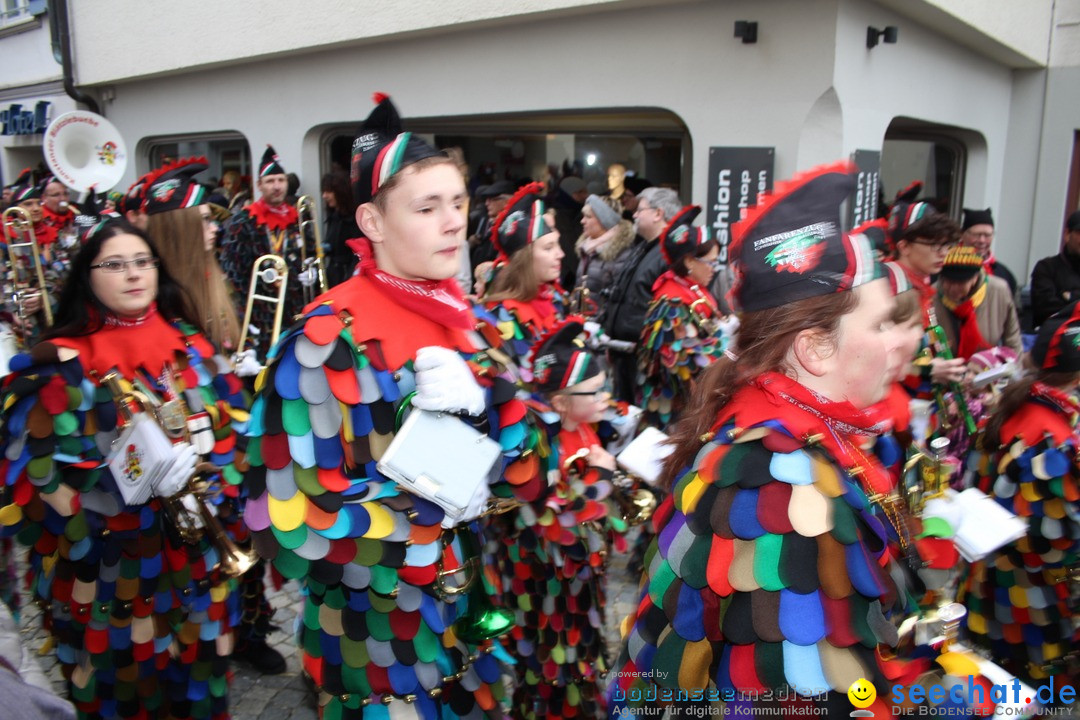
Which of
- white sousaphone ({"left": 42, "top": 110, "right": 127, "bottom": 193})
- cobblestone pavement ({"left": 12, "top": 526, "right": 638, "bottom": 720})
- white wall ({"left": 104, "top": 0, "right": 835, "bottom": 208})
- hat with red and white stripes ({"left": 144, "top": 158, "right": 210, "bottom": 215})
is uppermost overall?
white wall ({"left": 104, "top": 0, "right": 835, "bottom": 208})

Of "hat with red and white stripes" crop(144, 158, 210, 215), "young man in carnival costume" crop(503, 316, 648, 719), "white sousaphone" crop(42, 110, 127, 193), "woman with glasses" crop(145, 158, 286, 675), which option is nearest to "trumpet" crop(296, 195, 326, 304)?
"white sousaphone" crop(42, 110, 127, 193)

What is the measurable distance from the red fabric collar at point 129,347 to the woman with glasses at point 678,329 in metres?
2.87

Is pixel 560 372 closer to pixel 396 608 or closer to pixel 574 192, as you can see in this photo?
pixel 396 608

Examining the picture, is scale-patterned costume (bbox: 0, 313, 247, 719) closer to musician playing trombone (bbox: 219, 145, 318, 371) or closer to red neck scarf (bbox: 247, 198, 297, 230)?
musician playing trombone (bbox: 219, 145, 318, 371)

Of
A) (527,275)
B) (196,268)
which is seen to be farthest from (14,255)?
(527,275)

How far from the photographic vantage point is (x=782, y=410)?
1.65 metres

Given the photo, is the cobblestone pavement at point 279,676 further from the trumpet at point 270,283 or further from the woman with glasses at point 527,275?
the trumpet at point 270,283

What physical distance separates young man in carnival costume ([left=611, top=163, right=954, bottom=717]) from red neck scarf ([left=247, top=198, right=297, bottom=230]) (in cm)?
628

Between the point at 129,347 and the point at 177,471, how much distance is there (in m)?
0.63

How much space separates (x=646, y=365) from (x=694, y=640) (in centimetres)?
358

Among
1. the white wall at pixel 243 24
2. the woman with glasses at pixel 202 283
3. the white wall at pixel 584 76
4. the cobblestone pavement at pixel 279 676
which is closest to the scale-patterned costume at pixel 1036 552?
the cobblestone pavement at pixel 279 676

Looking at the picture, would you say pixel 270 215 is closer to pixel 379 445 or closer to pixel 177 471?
pixel 177 471

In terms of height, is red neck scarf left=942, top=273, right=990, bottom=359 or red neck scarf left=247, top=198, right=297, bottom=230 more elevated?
red neck scarf left=247, top=198, right=297, bottom=230

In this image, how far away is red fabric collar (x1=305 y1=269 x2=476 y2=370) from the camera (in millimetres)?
2074
